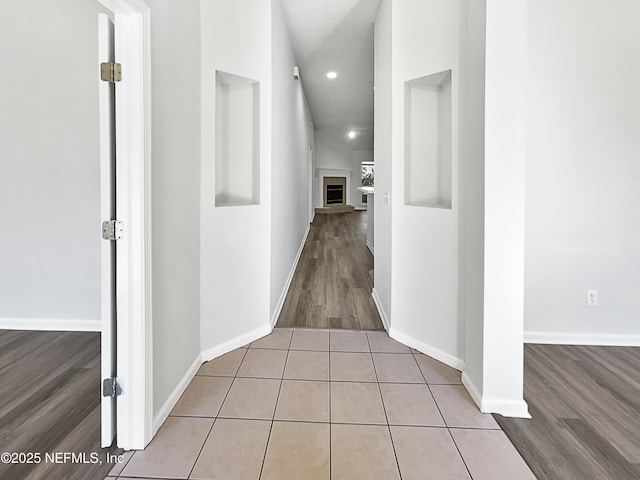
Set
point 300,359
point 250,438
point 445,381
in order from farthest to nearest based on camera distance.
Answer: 1. point 300,359
2. point 445,381
3. point 250,438

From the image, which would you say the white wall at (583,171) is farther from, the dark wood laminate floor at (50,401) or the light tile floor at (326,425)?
the dark wood laminate floor at (50,401)

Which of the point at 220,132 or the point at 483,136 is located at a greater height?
the point at 220,132

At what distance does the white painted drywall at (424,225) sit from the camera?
8.26 feet

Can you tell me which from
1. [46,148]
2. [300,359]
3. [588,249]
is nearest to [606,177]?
[588,249]

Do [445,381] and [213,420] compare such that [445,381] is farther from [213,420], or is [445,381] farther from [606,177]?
[606,177]

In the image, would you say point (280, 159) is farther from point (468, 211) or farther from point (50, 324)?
point (50, 324)

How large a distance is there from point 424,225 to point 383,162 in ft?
3.11

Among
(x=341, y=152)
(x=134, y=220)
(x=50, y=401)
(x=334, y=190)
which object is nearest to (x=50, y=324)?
(x=50, y=401)

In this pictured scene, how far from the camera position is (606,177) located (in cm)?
282

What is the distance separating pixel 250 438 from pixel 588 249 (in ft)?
9.01

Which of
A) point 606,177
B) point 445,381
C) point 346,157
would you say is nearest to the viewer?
point 445,381

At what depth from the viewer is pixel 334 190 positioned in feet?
46.1

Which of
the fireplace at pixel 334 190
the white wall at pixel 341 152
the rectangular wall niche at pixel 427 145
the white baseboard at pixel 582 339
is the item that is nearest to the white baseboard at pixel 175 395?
the rectangular wall niche at pixel 427 145

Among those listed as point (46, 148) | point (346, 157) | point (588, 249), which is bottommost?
point (588, 249)
